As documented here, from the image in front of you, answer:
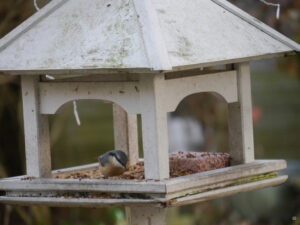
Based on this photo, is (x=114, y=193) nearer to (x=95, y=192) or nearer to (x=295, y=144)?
(x=95, y=192)

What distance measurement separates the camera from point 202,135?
7102 mm

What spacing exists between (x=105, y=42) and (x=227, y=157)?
28.8 inches

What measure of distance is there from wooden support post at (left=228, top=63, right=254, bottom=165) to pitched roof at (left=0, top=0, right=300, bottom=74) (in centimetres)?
14

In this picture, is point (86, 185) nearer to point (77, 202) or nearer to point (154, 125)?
point (77, 202)

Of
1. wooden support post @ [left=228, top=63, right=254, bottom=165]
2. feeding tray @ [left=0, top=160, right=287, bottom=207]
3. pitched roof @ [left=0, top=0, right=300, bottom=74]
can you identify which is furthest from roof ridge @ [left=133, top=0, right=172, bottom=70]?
wooden support post @ [left=228, top=63, right=254, bottom=165]

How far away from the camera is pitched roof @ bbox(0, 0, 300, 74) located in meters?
2.20

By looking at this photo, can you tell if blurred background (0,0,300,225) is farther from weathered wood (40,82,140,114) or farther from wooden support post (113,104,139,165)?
weathered wood (40,82,140,114)

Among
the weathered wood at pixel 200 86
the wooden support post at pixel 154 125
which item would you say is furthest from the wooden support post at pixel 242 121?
the wooden support post at pixel 154 125

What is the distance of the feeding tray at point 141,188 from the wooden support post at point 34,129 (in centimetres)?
7

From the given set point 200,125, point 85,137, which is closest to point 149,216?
point 200,125

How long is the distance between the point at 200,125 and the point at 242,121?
4.36 metres

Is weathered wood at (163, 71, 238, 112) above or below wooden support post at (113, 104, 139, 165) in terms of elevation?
above

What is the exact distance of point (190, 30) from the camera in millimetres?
2330

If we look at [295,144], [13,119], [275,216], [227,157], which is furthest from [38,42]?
[295,144]
